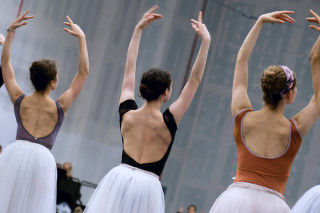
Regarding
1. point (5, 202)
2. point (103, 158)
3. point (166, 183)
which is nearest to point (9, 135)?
point (103, 158)

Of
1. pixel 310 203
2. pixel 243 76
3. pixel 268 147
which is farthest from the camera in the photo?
pixel 243 76

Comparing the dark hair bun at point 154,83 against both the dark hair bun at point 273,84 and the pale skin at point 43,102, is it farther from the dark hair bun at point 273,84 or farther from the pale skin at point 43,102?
the pale skin at point 43,102

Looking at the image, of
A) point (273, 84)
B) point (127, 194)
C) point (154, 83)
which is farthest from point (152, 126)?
point (273, 84)

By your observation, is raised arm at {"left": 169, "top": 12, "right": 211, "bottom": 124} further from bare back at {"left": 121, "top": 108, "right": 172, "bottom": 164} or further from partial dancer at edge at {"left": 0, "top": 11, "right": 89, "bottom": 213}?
partial dancer at edge at {"left": 0, "top": 11, "right": 89, "bottom": 213}

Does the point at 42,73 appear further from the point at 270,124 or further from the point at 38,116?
the point at 270,124

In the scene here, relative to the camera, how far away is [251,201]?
220 cm

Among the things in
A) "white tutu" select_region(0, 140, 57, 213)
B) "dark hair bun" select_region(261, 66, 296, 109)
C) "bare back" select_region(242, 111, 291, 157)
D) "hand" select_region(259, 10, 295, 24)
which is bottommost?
"white tutu" select_region(0, 140, 57, 213)

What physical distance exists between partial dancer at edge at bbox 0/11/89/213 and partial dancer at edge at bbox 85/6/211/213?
0.49m

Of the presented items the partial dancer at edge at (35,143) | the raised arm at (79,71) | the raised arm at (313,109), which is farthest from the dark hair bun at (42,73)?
the raised arm at (313,109)

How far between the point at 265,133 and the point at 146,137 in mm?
538

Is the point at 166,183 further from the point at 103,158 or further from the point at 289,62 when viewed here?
the point at 289,62

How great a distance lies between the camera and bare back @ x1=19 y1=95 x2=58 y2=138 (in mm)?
2947

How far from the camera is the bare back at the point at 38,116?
2.95m

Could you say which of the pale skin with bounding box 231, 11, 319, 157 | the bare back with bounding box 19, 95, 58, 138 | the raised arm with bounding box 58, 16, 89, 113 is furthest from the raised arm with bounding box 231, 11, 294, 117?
the bare back with bounding box 19, 95, 58, 138
